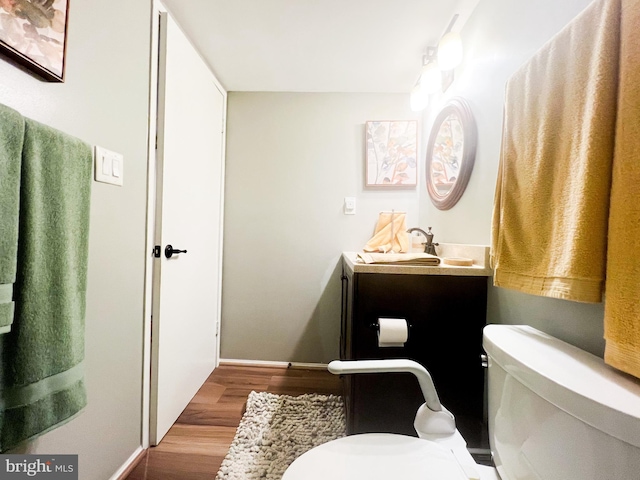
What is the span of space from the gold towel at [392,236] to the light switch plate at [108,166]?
1343 mm

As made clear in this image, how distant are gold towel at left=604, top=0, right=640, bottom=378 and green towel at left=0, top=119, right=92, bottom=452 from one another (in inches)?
43.9

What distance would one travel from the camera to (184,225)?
1.41 meters

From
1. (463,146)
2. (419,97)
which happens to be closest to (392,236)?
(463,146)

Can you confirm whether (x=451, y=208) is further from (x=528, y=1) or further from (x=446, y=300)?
(x=528, y=1)

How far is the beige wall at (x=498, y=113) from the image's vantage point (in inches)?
27.4

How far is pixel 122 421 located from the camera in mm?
1037

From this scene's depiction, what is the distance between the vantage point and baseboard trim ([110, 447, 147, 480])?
3.35ft

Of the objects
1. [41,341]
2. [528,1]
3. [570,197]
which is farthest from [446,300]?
[41,341]

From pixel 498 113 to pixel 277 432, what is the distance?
1.67 m

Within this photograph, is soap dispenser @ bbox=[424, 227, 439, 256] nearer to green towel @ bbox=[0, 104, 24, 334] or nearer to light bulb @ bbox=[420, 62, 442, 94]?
light bulb @ bbox=[420, 62, 442, 94]

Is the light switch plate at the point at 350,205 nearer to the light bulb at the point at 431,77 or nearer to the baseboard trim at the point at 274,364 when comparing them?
the light bulb at the point at 431,77

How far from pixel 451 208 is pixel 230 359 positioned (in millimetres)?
1797

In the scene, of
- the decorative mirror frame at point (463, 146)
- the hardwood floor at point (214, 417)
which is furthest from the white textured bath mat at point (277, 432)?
the decorative mirror frame at point (463, 146)

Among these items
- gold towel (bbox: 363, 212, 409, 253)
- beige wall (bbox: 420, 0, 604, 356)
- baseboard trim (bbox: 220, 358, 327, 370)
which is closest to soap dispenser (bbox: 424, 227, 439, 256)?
beige wall (bbox: 420, 0, 604, 356)
